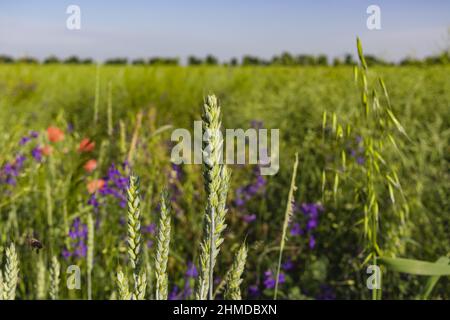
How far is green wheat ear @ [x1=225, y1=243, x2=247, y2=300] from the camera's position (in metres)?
0.75

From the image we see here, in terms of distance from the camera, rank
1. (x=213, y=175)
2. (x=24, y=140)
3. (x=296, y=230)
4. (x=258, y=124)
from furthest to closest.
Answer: (x=258, y=124)
(x=24, y=140)
(x=296, y=230)
(x=213, y=175)

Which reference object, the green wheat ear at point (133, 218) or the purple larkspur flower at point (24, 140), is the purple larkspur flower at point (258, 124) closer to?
the purple larkspur flower at point (24, 140)

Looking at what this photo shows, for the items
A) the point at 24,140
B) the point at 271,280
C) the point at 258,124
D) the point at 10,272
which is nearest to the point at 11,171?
the point at 24,140

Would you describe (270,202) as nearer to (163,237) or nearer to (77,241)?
(77,241)

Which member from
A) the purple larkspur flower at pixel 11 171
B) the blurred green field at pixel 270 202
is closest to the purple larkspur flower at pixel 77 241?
the blurred green field at pixel 270 202

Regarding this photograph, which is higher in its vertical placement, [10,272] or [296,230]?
[10,272]

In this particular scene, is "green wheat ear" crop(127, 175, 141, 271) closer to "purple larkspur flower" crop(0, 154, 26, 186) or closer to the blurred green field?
the blurred green field

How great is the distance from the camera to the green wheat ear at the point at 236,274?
0.75 meters

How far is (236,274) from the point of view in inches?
30.1

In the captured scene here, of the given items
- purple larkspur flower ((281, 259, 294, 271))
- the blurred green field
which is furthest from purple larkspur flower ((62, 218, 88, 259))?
purple larkspur flower ((281, 259, 294, 271))

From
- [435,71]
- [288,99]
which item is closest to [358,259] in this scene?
[288,99]

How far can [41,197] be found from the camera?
2.58 m

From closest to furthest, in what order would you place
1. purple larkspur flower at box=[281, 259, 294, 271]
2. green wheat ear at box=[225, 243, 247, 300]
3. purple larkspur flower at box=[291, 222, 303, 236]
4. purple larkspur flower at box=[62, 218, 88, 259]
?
green wheat ear at box=[225, 243, 247, 300] → purple larkspur flower at box=[62, 218, 88, 259] → purple larkspur flower at box=[281, 259, 294, 271] → purple larkspur flower at box=[291, 222, 303, 236]

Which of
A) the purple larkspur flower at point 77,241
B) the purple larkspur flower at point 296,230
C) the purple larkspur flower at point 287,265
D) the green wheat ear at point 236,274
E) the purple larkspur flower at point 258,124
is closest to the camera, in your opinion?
the green wheat ear at point 236,274
